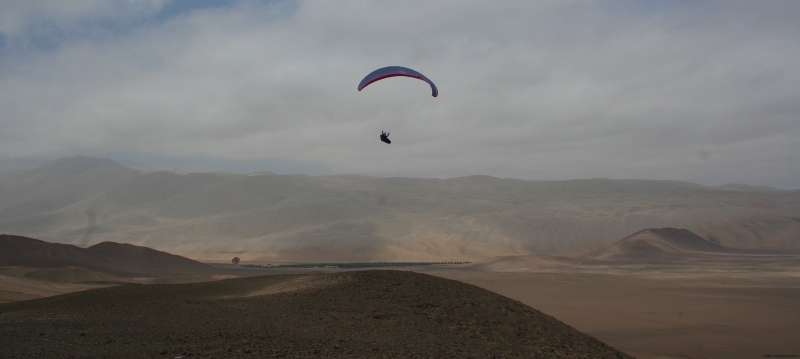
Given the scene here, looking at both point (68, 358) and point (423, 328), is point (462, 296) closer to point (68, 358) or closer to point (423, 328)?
point (423, 328)

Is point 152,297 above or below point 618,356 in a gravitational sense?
above

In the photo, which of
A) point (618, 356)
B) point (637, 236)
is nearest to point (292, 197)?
point (637, 236)

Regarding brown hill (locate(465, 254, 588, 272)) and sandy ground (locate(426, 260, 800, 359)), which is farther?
brown hill (locate(465, 254, 588, 272))

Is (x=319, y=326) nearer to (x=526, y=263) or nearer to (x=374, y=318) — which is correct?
(x=374, y=318)

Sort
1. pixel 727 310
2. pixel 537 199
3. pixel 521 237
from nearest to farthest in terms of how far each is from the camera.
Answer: pixel 727 310, pixel 521 237, pixel 537 199

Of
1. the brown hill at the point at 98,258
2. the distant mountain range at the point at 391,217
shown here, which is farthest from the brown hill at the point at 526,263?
the brown hill at the point at 98,258

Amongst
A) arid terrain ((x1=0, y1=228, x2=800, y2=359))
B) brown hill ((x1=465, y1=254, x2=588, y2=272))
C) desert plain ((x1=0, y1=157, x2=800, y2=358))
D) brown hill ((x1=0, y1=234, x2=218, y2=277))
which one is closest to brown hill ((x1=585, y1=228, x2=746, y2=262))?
desert plain ((x1=0, y1=157, x2=800, y2=358))

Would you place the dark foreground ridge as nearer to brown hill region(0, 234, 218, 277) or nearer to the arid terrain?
the arid terrain

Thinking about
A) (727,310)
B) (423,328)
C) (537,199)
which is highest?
(537,199)
